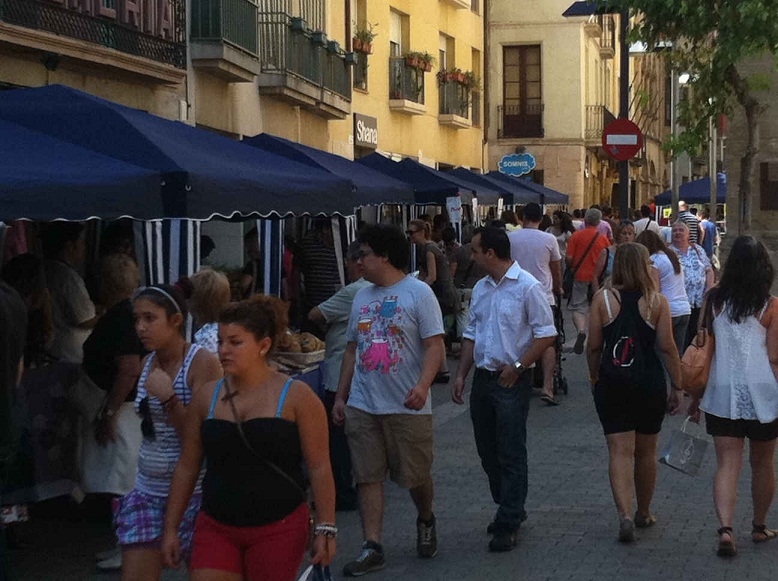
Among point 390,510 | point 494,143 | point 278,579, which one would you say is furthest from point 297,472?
point 494,143

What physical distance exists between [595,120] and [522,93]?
296 cm

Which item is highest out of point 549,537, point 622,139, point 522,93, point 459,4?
point 459,4

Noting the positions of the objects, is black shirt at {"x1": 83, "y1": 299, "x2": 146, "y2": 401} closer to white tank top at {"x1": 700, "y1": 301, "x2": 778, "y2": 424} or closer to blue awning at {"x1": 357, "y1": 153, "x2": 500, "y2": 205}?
white tank top at {"x1": 700, "y1": 301, "x2": 778, "y2": 424}

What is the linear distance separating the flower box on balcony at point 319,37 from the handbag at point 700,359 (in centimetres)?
1535

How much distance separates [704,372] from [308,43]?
15.3m

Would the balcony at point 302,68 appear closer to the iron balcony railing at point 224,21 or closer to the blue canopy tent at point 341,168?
the iron balcony railing at point 224,21

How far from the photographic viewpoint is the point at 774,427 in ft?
25.8

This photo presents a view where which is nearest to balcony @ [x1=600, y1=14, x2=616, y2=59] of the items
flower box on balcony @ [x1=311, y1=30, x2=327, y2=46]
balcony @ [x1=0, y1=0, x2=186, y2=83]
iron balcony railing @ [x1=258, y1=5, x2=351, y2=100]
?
iron balcony railing @ [x1=258, y1=5, x2=351, y2=100]

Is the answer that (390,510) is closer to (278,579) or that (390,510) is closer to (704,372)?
(704,372)

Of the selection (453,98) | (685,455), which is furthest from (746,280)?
(453,98)

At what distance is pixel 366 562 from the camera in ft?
24.3

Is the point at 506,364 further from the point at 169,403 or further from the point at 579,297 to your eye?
the point at 579,297

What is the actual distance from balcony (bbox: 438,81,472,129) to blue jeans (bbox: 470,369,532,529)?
2570 cm

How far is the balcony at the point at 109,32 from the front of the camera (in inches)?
499
